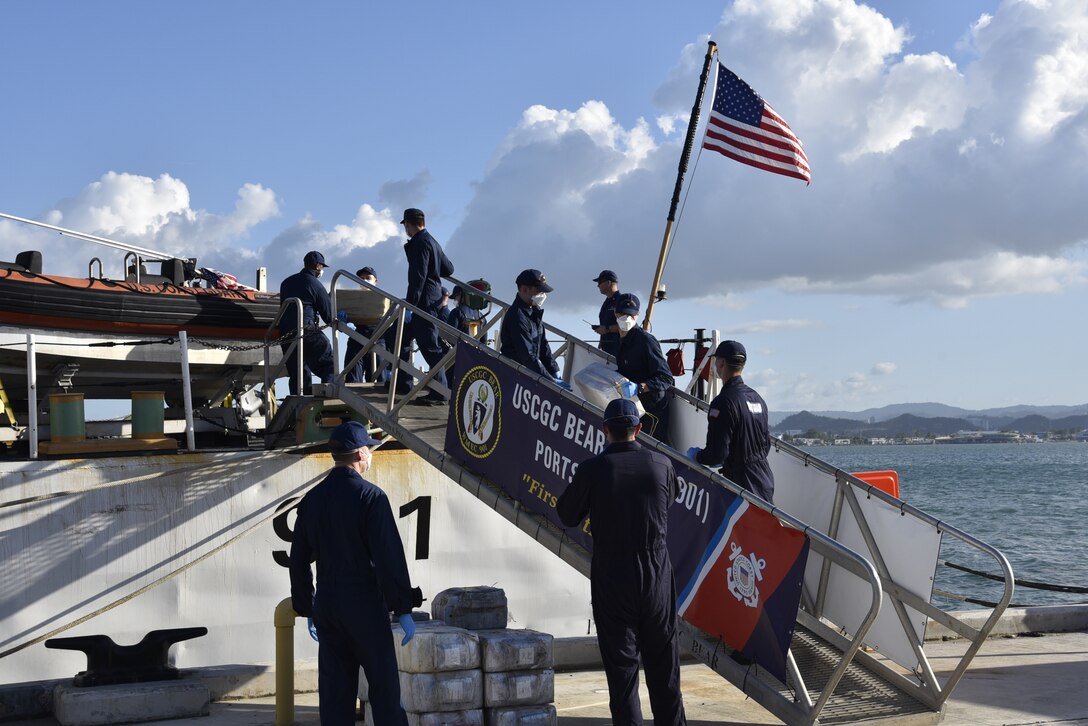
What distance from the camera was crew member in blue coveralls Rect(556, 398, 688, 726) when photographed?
17.5 ft

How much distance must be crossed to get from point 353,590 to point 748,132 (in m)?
7.69

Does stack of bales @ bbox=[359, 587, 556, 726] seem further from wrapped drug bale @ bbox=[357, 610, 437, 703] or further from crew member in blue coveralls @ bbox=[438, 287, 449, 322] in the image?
crew member in blue coveralls @ bbox=[438, 287, 449, 322]

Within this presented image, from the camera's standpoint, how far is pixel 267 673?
7.53 m

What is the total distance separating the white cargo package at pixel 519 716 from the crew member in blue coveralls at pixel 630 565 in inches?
19.1

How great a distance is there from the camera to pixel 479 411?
7770mm

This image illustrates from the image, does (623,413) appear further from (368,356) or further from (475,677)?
(368,356)

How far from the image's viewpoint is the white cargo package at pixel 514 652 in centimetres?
576

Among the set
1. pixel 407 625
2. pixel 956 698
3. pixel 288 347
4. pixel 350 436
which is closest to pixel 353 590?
pixel 407 625

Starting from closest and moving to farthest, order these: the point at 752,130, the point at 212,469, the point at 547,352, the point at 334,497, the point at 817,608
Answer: the point at 334,497, the point at 817,608, the point at 212,469, the point at 547,352, the point at 752,130

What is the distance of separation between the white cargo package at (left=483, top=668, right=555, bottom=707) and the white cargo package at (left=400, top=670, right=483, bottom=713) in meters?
0.06

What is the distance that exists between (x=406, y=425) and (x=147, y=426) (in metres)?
2.17

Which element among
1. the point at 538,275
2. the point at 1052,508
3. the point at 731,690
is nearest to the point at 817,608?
the point at 731,690

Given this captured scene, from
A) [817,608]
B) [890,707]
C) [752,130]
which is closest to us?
[890,707]

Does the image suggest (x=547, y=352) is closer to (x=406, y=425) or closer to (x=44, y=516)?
(x=406, y=425)
